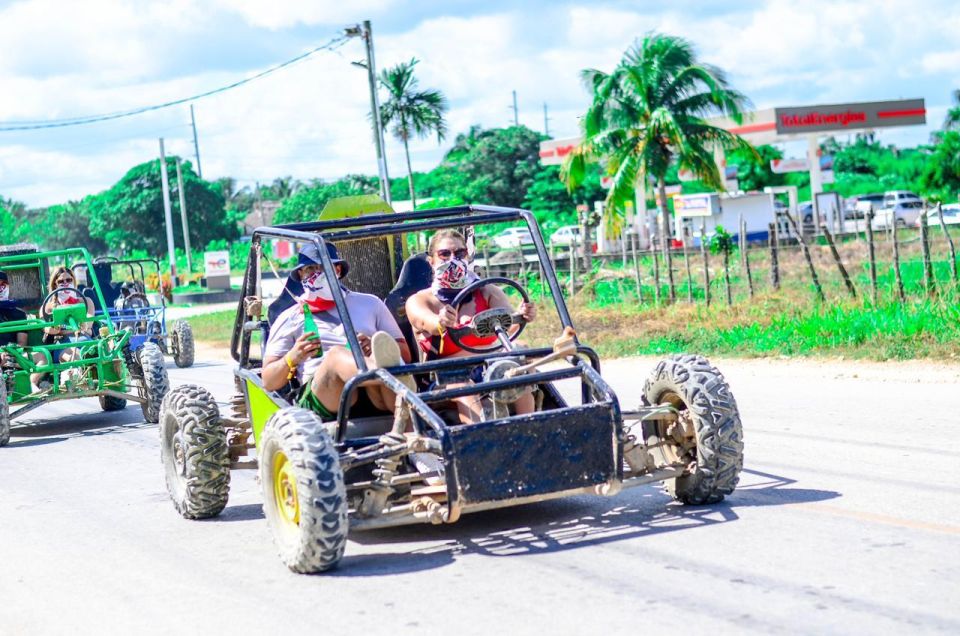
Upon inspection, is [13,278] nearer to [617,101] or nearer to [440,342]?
[440,342]

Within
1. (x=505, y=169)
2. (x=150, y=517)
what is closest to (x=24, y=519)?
(x=150, y=517)

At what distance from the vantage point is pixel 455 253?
305 inches

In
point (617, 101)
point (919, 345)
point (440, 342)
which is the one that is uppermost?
point (617, 101)

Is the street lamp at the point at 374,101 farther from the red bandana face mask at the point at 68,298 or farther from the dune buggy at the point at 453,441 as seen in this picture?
the dune buggy at the point at 453,441

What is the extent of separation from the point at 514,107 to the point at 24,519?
322 feet

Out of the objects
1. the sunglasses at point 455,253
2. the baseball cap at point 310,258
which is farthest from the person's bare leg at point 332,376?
the sunglasses at point 455,253

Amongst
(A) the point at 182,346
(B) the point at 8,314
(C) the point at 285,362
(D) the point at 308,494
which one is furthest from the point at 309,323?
(A) the point at 182,346

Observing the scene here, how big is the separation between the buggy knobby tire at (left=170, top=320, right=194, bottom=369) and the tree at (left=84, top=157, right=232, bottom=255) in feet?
210

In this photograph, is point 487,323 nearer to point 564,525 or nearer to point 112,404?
point 564,525

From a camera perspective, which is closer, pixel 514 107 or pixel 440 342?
pixel 440 342

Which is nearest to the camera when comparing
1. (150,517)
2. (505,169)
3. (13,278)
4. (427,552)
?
(427,552)

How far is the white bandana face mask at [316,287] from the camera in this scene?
7.45 m

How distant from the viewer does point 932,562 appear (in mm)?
5656

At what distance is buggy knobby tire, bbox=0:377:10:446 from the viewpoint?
12.6 m
